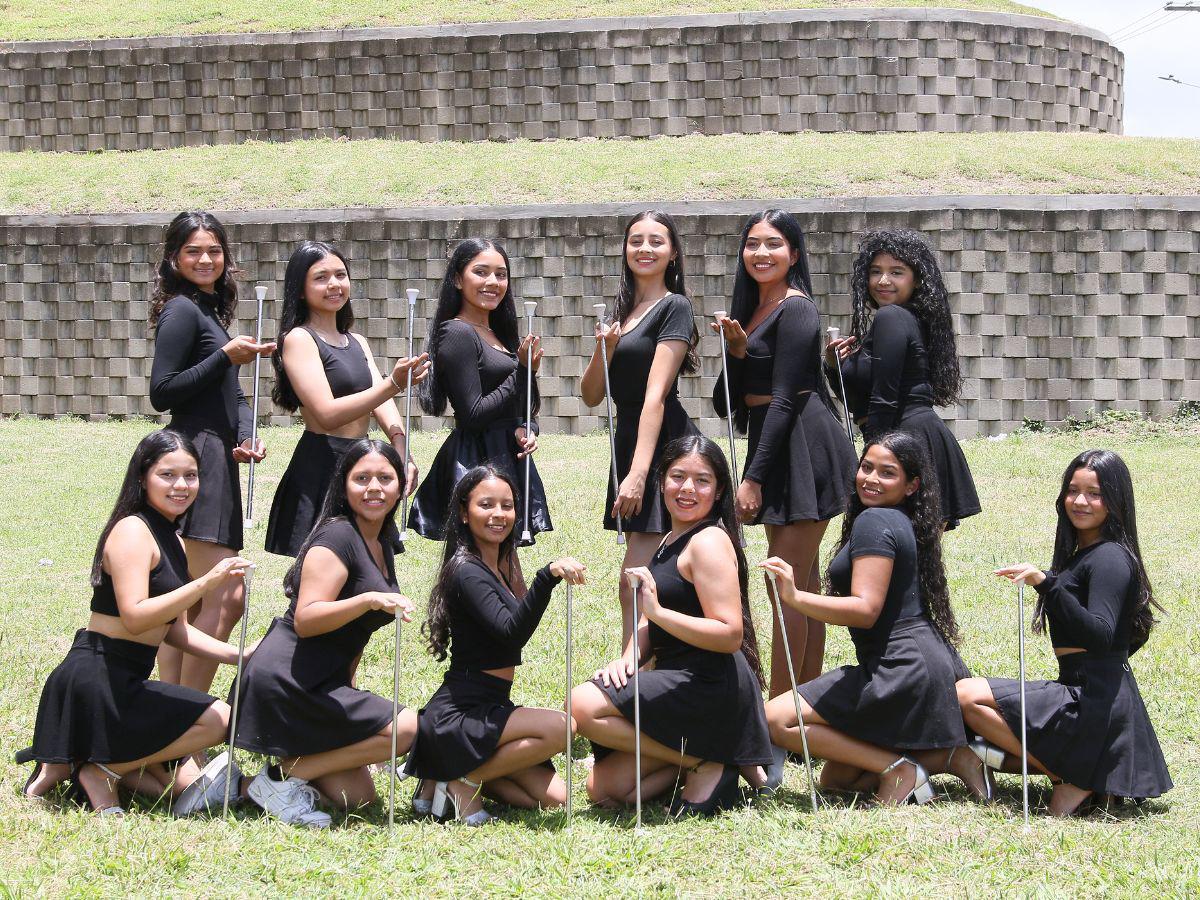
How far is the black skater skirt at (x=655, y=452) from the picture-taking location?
461cm

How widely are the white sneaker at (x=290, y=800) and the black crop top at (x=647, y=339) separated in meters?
1.77

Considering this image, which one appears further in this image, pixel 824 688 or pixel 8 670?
pixel 8 670

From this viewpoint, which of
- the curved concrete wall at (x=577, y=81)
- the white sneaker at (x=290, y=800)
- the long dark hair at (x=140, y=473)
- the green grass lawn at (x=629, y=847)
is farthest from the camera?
the curved concrete wall at (x=577, y=81)

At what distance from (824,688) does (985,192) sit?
33.9 ft

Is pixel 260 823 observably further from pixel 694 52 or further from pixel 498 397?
pixel 694 52

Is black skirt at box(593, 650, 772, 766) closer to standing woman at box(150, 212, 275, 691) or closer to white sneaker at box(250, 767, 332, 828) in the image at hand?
white sneaker at box(250, 767, 332, 828)

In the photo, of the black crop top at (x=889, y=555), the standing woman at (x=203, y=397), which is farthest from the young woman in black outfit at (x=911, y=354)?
the standing woman at (x=203, y=397)

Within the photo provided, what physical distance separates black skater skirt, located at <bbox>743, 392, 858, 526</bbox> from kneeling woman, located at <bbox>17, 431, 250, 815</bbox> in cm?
186

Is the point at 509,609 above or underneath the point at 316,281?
underneath

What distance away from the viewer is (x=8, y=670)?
555 cm

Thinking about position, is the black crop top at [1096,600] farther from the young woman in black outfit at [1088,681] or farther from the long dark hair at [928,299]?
the long dark hair at [928,299]

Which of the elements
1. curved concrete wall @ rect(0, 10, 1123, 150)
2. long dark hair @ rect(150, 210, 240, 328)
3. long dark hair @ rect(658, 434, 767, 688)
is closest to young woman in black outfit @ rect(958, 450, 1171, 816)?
long dark hair @ rect(658, 434, 767, 688)

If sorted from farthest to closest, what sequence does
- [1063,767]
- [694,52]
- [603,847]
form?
[694,52] < [1063,767] < [603,847]

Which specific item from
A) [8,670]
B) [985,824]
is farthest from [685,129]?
[985,824]
